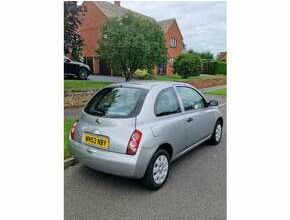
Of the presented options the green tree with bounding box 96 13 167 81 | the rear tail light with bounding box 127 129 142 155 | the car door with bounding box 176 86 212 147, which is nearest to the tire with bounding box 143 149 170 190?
the rear tail light with bounding box 127 129 142 155

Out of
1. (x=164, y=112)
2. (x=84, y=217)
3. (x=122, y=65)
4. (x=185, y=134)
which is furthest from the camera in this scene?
(x=122, y=65)

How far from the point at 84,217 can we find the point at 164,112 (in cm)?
153

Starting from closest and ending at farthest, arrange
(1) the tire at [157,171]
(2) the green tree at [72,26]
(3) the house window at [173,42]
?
(1) the tire at [157,171] → (2) the green tree at [72,26] → (3) the house window at [173,42]

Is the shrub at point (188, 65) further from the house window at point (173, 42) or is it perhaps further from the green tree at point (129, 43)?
the green tree at point (129, 43)

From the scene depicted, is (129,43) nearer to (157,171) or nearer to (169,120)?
(169,120)

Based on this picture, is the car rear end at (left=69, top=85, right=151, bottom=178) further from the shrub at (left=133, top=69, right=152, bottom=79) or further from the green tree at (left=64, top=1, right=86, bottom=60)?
the shrub at (left=133, top=69, right=152, bottom=79)

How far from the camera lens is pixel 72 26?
5477 mm

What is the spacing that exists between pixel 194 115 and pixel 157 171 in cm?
117

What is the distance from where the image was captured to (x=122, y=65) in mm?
9727

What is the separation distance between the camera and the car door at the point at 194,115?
11.4 feet

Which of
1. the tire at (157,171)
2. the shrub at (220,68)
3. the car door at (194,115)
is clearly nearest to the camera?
the tire at (157,171)

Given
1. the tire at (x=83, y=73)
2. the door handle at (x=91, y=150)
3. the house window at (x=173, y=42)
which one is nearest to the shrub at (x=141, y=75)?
the tire at (x=83, y=73)

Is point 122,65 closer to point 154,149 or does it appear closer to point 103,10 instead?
point 103,10
